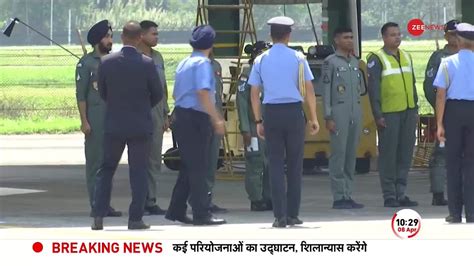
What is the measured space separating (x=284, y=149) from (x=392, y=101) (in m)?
2.54

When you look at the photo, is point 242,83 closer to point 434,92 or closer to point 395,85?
point 395,85

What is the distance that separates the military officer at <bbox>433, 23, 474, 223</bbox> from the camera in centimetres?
1383

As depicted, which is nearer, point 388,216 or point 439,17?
point 388,216

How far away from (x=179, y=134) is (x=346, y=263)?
2928mm

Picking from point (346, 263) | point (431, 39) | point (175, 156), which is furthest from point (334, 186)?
point (431, 39)

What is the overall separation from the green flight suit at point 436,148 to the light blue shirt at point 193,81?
328 centimetres

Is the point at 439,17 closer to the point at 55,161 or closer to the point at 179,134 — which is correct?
the point at 55,161

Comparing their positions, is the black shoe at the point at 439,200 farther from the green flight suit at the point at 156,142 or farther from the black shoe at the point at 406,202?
the green flight suit at the point at 156,142

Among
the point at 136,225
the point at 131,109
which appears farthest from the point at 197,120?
the point at 136,225

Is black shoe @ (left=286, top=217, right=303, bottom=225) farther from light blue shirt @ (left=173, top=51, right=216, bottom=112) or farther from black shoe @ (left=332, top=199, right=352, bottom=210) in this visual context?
black shoe @ (left=332, top=199, right=352, bottom=210)

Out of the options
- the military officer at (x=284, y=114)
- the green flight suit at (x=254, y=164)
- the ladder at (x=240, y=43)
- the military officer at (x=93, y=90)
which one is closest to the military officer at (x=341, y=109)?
the green flight suit at (x=254, y=164)

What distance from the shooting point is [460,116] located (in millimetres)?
13812

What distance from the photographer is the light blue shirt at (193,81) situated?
13368 millimetres

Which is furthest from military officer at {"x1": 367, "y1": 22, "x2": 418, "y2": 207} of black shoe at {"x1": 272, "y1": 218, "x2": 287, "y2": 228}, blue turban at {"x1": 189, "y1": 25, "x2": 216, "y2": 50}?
blue turban at {"x1": 189, "y1": 25, "x2": 216, "y2": 50}
